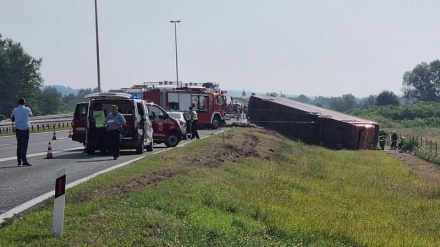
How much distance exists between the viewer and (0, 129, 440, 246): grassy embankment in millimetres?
8758

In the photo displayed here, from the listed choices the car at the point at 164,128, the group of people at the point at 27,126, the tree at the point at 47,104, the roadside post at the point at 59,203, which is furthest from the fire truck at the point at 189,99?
the tree at the point at 47,104

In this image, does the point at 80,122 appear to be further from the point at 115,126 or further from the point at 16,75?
the point at 16,75

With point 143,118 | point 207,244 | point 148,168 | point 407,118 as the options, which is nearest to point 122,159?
point 143,118

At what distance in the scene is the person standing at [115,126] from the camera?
19.1m

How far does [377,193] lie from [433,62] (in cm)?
16482

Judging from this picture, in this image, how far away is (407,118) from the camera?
106812 mm

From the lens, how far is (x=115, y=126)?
62.8 feet

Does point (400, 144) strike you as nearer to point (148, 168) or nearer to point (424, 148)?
point (424, 148)

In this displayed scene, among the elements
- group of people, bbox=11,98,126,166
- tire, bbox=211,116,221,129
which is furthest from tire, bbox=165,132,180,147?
tire, bbox=211,116,221,129

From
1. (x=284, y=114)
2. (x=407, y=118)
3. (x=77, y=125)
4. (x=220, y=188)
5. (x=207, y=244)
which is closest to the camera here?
(x=207, y=244)

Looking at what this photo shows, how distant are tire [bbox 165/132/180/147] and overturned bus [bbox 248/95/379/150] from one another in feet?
48.4

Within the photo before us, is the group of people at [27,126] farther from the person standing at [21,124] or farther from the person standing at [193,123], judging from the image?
the person standing at [193,123]

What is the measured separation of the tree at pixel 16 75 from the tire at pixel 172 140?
230ft

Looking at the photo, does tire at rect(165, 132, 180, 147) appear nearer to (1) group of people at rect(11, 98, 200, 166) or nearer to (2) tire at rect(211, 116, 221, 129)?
(1) group of people at rect(11, 98, 200, 166)
